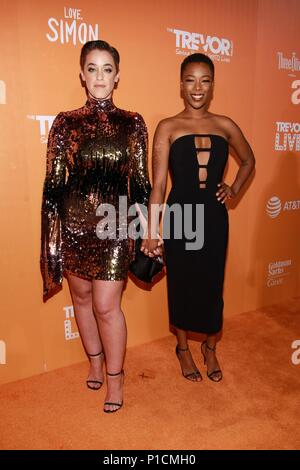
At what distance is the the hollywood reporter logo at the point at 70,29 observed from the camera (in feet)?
7.55

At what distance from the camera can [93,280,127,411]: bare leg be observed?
2.17m

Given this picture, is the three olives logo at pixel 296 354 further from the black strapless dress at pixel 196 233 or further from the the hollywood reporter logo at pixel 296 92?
the the hollywood reporter logo at pixel 296 92

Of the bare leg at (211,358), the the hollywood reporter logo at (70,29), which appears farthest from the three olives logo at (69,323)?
the the hollywood reporter logo at (70,29)

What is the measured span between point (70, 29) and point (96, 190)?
1.01m

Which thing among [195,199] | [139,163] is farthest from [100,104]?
[195,199]

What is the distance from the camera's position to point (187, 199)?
7.66 feet

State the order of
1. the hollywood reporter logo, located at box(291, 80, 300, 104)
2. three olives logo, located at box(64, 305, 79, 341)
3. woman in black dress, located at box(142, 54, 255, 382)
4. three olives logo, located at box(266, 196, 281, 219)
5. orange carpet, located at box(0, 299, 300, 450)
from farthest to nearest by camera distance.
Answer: three olives logo, located at box(266, 196, 281, 219), the hollywood reporter logo, located at box(291, 80, 300, 104), three olives logo, located at box(64, 305, 79, 341), woman in black dress, located at box(142, 54, 255, 382), orange carpet, located at box(0, 299, 300, 450)

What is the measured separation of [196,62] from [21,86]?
0.99 m

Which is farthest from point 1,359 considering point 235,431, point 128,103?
point 128,103

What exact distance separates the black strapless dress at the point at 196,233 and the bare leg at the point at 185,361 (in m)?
0.11

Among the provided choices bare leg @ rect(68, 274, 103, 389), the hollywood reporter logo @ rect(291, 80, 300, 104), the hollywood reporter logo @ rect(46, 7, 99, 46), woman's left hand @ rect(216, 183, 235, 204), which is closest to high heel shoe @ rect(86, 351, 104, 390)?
bare leg @ rect(68, 274, 103, 389)

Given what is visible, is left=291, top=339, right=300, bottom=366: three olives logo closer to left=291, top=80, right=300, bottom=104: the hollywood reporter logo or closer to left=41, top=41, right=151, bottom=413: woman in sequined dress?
left=41, top=41, right=151, bottom=413: woman in sequined dress
